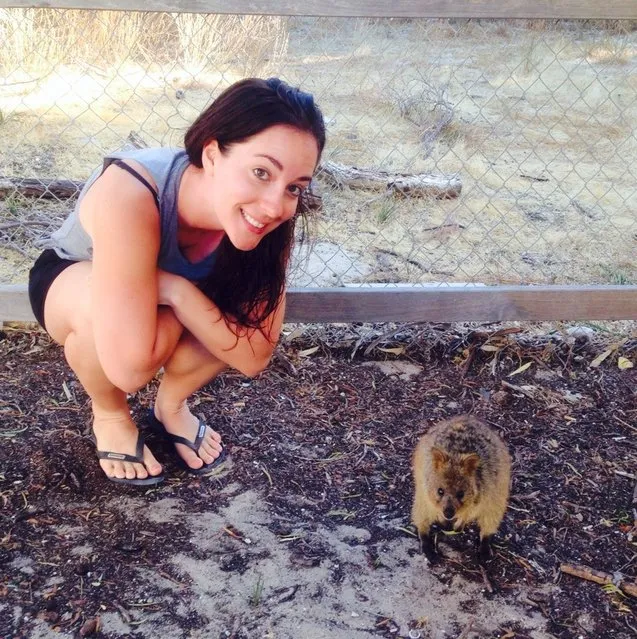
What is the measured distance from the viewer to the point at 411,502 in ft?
9.75

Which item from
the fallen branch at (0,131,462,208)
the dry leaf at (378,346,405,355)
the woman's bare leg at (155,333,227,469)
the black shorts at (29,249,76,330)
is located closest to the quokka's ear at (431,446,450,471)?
the woman's bare leg at (155,333,227,469)

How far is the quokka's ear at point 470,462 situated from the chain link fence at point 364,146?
1.76 metres

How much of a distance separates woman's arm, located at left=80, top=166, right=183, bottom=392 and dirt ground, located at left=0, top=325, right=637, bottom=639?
660 mm

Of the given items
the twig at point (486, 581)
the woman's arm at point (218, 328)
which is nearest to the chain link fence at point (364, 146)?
the woman's arm at point (218, 328)

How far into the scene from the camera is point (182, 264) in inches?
104

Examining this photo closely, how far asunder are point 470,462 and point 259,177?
1261 mm

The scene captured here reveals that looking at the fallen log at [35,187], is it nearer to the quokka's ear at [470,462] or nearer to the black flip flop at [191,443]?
the black flip flop at [191,443]

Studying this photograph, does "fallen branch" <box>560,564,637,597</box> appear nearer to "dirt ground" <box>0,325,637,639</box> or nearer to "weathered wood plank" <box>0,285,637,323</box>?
"dirt ground" <box>0,325,637,639</box>

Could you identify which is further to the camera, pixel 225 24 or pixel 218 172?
pixel 225 24

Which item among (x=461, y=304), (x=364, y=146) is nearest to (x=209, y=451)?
(x=461, y=304)

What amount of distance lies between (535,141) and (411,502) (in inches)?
220

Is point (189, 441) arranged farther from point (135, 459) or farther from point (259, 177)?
point (259, 177)

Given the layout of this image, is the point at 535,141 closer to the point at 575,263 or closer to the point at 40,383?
the point at 575,263

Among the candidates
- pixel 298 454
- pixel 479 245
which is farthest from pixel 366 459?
pixel 479 245
